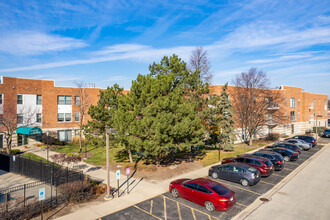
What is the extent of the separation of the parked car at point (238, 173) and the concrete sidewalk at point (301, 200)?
1811 millimetres

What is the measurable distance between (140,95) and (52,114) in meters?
23.1

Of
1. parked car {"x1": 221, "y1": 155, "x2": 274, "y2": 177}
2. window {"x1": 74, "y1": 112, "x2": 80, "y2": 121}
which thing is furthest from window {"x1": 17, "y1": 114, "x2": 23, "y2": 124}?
parked car {"x1": 221, "y1": 155, "x2": 274, "y2": 177}

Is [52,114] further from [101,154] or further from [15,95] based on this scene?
[101,154]

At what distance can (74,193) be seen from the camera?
1338 centimetres

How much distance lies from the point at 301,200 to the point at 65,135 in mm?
35207

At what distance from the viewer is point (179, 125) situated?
1836 centimetres

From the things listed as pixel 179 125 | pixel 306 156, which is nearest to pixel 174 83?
pixel 179 125

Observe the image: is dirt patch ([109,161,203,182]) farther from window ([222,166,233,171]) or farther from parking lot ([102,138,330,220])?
window ([222,166,233,171])

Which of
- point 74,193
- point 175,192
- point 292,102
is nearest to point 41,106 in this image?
point 74,193

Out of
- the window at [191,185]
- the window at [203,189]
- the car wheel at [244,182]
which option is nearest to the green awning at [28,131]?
the window at [191,185]

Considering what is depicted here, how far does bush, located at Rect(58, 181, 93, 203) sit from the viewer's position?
1333cm

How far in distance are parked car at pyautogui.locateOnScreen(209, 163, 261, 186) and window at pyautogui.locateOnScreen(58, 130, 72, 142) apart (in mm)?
28360

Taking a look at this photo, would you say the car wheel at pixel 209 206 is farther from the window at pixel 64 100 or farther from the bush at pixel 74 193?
the window at pixel 64 100

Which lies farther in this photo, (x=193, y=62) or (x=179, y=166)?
(x=193, y=62)
